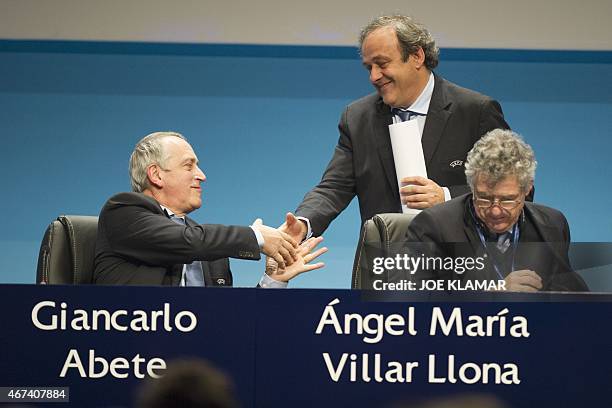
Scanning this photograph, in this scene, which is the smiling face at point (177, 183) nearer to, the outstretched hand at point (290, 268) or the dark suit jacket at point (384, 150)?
the outstretched hand at point (290, 268)

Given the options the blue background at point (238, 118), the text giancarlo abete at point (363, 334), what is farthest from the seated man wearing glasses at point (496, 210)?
the blue background at point (238, 118)

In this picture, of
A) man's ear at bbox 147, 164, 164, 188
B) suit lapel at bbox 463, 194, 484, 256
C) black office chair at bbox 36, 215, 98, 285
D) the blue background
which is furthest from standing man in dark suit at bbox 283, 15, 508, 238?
the blue background

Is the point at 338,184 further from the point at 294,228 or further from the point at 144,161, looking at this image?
the point at 144,161

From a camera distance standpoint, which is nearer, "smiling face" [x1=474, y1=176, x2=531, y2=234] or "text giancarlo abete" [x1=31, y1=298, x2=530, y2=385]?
"text giancarlo abete" [x1=31, y1=298, x2=530, y2=385]

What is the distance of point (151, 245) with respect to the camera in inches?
140

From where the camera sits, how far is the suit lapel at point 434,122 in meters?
4.18

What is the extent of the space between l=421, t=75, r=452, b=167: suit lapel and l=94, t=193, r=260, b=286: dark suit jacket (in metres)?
0.84

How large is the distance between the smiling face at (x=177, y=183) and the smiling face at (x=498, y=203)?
39.7 inches

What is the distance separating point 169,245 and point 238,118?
183 inches

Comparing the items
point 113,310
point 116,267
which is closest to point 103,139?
point 116,267

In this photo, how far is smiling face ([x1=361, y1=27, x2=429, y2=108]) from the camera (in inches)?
167

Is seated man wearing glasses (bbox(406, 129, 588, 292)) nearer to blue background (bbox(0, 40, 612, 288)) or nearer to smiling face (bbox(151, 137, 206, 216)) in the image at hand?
smiling face (bbox(151, 137, 206, 216))

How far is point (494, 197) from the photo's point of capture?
3.40 m

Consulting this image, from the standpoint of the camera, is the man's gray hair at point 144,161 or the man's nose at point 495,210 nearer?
the man's nose at point 495,210
